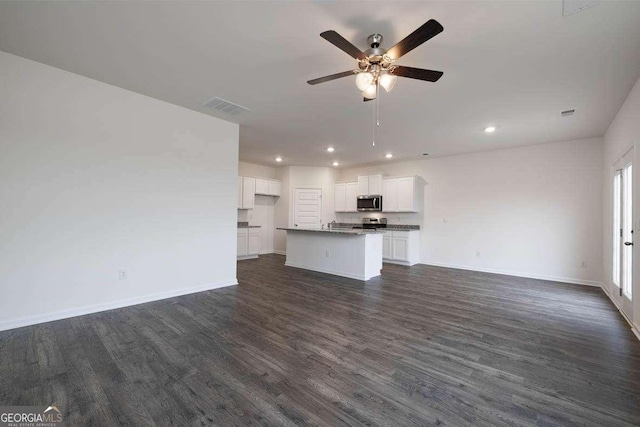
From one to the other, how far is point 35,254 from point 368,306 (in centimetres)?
393

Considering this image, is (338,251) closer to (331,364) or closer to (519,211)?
(331,364)

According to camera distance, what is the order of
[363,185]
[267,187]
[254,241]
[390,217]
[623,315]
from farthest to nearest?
1. [267,187]
2. [363,185]
3. [390,217]
4. [254,241]
5. [623,315]

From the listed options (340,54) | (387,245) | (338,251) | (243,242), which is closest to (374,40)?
(340,54)

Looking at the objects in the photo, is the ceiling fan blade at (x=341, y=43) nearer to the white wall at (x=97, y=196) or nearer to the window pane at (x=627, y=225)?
the white wall at (x=97, y=196)

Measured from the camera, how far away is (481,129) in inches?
188

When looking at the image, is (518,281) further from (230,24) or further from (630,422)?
(230,24)

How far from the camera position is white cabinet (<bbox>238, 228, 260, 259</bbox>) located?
7359mm

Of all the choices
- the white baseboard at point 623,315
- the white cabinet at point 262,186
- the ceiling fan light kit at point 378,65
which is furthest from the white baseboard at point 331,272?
the ceiling fan light kit at point 378,65

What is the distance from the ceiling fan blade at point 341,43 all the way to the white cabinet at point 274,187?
→ 6365 mm

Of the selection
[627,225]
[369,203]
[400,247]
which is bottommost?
[400,247]

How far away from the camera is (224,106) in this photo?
3.97 metres

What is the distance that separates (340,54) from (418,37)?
0.93 meters

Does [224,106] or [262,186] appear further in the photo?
[262,186]

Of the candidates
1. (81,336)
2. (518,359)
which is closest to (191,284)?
(81,336)
